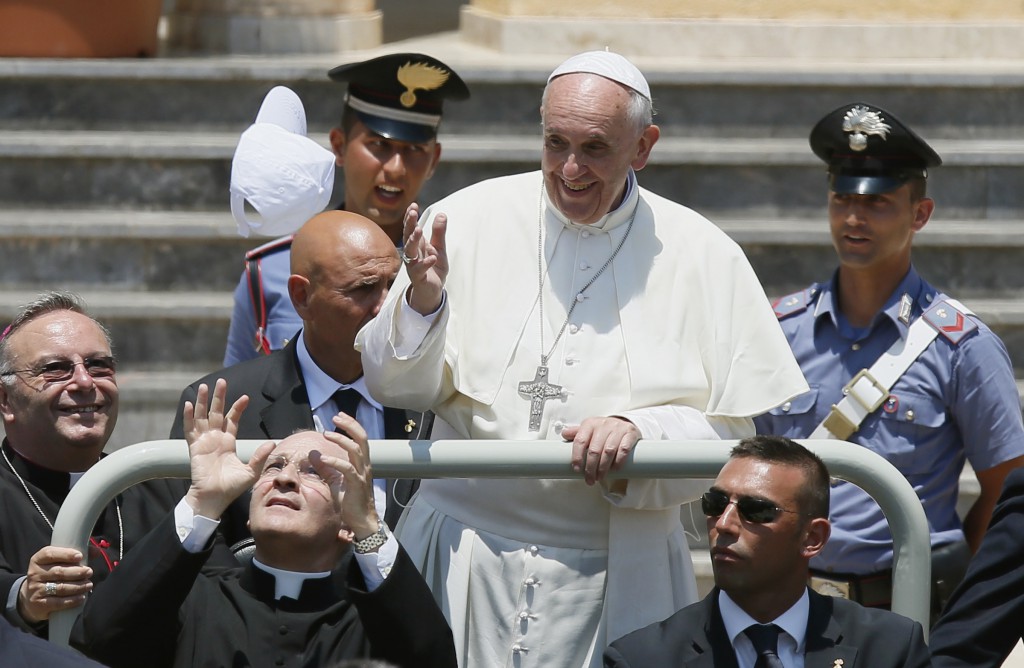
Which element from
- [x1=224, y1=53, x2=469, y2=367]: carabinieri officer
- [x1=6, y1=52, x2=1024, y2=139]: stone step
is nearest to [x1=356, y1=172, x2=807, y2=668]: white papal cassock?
[x1=224, y1=53, x2=469, y2=367]: carabinieri officer

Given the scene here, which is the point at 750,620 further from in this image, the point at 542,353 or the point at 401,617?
the point at 542,353

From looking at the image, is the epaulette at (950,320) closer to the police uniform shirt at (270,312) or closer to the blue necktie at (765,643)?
the blue necktie at (765,643)

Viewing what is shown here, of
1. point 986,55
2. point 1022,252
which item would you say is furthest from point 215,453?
point 986,55

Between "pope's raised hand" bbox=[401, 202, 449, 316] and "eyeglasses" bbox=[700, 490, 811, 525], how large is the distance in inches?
26.5

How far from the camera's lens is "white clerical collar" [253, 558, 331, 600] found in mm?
3283

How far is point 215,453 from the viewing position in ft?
10.2

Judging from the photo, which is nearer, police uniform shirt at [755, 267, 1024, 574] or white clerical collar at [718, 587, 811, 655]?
white clerical collar at [718, 587, 811, 655]

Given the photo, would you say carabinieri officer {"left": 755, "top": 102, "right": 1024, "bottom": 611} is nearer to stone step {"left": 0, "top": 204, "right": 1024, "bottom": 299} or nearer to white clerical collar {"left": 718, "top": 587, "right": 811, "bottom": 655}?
white clerical collar {"left": 718, "top": 587, "right": 811, "bottom": 655}

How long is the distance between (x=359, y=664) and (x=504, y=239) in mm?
1715

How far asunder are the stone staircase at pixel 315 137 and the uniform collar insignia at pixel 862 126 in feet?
6.26

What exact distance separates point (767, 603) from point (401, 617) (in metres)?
0.69

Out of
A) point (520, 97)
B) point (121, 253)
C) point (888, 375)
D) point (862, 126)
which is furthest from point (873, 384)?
point (121, 253)

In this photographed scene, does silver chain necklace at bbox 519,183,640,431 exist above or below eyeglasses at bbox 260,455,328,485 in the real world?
above

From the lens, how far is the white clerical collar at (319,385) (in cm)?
392
